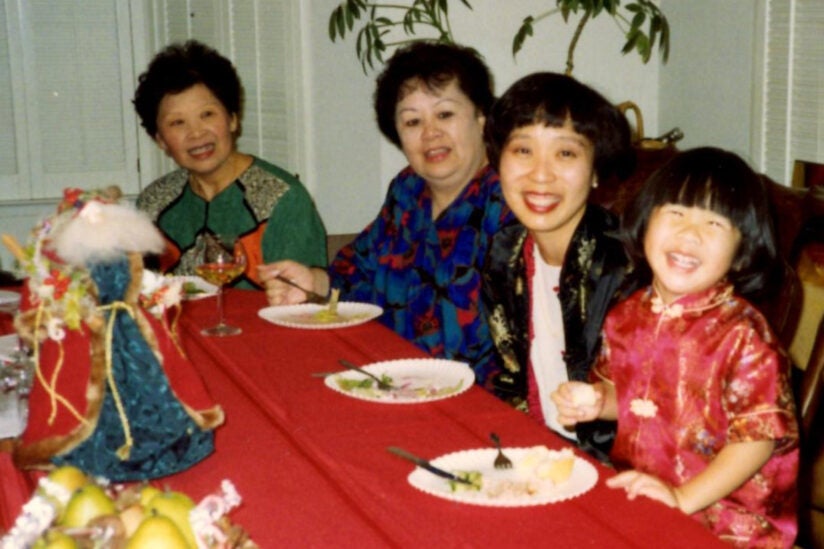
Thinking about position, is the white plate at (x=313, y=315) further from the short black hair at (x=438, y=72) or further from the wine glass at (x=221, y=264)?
the short black hair at (x=438, y=72)

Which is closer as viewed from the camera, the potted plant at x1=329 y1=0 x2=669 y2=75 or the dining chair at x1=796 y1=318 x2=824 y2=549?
the dining chair at x1=796 y1=318 x2=824 y2=549

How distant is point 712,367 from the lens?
4.75 ft

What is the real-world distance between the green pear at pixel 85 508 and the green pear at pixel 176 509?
0.13 feet

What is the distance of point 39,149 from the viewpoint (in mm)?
4469

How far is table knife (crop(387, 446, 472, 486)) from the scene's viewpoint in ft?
4.08

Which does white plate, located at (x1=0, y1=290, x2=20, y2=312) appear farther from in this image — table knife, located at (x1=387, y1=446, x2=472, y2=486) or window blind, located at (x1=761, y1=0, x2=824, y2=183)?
window blind, located at (x1=761, y1=0, x2=824, y2=183)

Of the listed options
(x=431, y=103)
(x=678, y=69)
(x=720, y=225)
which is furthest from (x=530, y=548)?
(x=678, y=69)

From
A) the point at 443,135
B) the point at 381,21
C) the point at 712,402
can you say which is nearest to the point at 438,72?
the point at 443,135

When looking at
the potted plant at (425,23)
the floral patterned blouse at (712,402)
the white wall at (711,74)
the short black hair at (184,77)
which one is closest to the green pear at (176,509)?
the floral patterned blouse at (712,402)

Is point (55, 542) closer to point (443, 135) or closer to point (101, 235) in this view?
point (101, 235)

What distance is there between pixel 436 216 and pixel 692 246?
40.3 inches

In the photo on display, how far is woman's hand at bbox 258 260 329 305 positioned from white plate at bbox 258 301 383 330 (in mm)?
67

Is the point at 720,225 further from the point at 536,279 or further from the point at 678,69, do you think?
the point at 678,69

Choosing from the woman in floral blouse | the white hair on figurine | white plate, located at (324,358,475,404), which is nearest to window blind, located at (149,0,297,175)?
the woman in floral blouse
